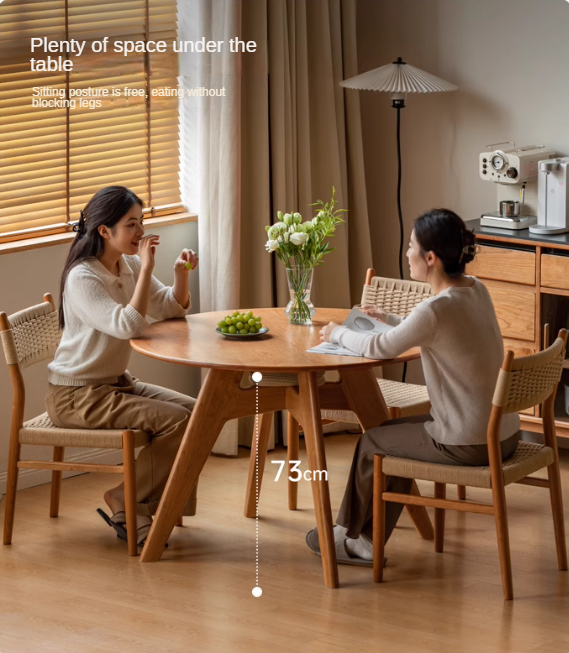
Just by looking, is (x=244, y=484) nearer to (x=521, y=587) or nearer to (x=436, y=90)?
(x=521, y=587)

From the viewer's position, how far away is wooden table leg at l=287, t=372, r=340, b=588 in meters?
3.26

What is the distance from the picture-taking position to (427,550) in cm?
358

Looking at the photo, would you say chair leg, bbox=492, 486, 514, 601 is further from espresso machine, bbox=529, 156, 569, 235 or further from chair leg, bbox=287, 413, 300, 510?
espresso machine, bbox=529, 156, 569, 235

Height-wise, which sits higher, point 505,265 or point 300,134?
point 300,134

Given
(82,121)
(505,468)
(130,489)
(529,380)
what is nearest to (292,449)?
(130,489)

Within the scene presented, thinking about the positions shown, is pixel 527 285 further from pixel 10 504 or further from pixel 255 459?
pixel 10 504

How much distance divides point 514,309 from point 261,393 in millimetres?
1370

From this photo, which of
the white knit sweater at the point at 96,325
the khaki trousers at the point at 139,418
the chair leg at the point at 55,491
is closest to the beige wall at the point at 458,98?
the white knit sweater at the point at 96,325

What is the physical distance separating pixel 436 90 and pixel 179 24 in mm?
1108

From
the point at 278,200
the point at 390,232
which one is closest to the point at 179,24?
the point at 278,200

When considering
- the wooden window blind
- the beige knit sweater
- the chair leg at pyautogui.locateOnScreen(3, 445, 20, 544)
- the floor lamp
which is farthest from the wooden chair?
the wooden window blind

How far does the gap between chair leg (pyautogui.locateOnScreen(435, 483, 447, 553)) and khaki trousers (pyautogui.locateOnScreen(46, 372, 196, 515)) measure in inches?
33.7

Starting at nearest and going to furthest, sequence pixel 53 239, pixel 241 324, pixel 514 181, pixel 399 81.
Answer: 1. pixel 241 324
2. pixel 53 239
3. pixel 514 181
4. pixel 399 81

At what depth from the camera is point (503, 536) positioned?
10.1ft
